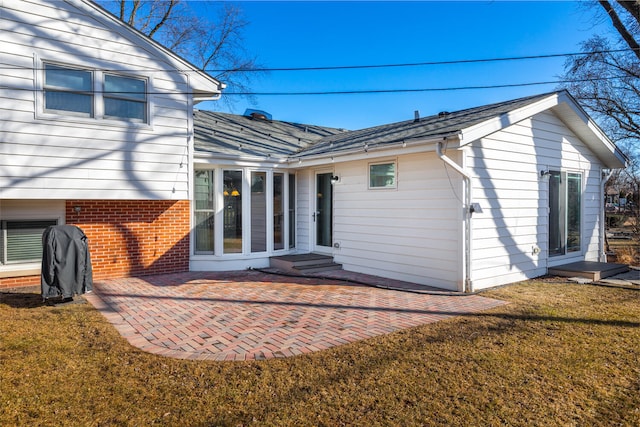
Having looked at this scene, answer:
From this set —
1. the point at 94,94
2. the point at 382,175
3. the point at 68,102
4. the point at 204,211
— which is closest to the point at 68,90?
the point at 68,102

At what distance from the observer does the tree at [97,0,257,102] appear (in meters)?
17.3

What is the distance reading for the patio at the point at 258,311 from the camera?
4430 mm

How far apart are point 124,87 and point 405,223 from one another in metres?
6.15

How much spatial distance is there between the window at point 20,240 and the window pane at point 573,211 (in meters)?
11.4

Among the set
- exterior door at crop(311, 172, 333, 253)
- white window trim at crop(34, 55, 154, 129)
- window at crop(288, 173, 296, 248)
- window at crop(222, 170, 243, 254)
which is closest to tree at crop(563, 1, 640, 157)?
exterior door at crop(311, 172, 333, 253)

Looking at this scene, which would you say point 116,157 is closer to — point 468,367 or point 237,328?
point 237,328

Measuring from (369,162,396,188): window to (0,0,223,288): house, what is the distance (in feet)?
12.9

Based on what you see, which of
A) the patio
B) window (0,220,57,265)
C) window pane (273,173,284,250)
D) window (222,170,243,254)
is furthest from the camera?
window pane (273,173,284,250)

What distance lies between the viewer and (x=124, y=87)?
25.0 feet

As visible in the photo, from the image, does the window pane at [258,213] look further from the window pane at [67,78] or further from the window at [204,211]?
the window pane at [67,78]

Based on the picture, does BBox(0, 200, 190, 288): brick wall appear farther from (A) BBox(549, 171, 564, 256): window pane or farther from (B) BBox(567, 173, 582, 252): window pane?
(B) BBox(567, 173, 582, 252): window pane

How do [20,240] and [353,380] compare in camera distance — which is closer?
[353,380]

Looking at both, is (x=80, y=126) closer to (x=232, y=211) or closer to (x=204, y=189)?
(x=204, y=189)

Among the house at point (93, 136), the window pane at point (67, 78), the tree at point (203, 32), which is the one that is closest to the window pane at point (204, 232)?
the house at point (93, 136)
